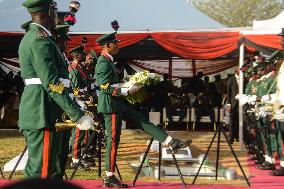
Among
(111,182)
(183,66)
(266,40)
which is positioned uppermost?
(266,40)

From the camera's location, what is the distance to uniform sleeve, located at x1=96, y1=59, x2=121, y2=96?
6.66 meters

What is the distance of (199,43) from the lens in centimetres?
1293

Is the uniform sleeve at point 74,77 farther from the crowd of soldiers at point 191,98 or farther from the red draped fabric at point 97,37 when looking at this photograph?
the crowd of soldiers at point 191,98

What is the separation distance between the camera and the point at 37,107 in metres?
4.33

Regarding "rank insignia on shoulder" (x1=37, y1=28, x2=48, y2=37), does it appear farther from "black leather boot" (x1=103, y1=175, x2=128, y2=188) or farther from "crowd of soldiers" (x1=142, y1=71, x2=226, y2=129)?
"crowd of soldiers" (x1=142, y1=71, x2=226, y2=129)

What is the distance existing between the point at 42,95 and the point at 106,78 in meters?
2.40

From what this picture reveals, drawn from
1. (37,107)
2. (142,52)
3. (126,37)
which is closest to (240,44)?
(126,37)

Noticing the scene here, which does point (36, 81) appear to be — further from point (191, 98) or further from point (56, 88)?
point (191, 98)

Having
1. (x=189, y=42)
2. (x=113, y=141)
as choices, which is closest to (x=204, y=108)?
(x=189, y=42)

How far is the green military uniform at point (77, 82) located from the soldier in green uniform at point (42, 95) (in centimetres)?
377

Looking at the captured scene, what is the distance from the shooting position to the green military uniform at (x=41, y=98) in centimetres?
413

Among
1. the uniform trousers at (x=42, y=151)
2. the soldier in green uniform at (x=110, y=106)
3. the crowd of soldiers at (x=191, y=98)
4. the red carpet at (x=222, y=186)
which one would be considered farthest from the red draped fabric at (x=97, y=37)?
the uniform trousers at (x=42, y=151)

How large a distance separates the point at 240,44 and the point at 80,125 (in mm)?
8288

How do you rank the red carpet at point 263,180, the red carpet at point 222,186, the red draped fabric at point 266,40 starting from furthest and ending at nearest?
the red draped fabric at point 266,40
the red carpet at point 263,180
the red carpet at point 222,186
